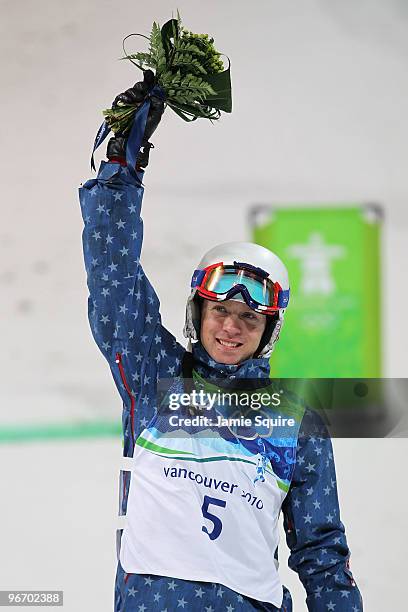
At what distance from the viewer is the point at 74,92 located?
2404 mm

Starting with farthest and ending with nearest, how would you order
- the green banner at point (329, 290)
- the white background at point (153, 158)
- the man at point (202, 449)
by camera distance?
1. the white background at point (153, 158)
2. the green banner at point (329, 290)
3. the man at point (202, 449)

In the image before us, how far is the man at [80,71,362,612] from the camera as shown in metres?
1.64

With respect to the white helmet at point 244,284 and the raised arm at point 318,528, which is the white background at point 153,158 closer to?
the white helmet at point 244,284

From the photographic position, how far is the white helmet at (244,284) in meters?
1.71

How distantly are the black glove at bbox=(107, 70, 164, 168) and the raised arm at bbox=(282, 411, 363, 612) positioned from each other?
1.85ft

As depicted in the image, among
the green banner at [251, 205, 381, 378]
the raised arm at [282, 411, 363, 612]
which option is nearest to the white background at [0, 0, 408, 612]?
the green banner at [251, 205, 381, 378]

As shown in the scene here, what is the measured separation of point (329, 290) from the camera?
7.40 feet

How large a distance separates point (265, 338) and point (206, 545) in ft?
1.23

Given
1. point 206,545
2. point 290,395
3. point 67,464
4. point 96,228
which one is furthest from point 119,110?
point 67,464

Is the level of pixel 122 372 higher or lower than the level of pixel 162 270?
lower

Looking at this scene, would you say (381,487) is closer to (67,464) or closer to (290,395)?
(290,395)
